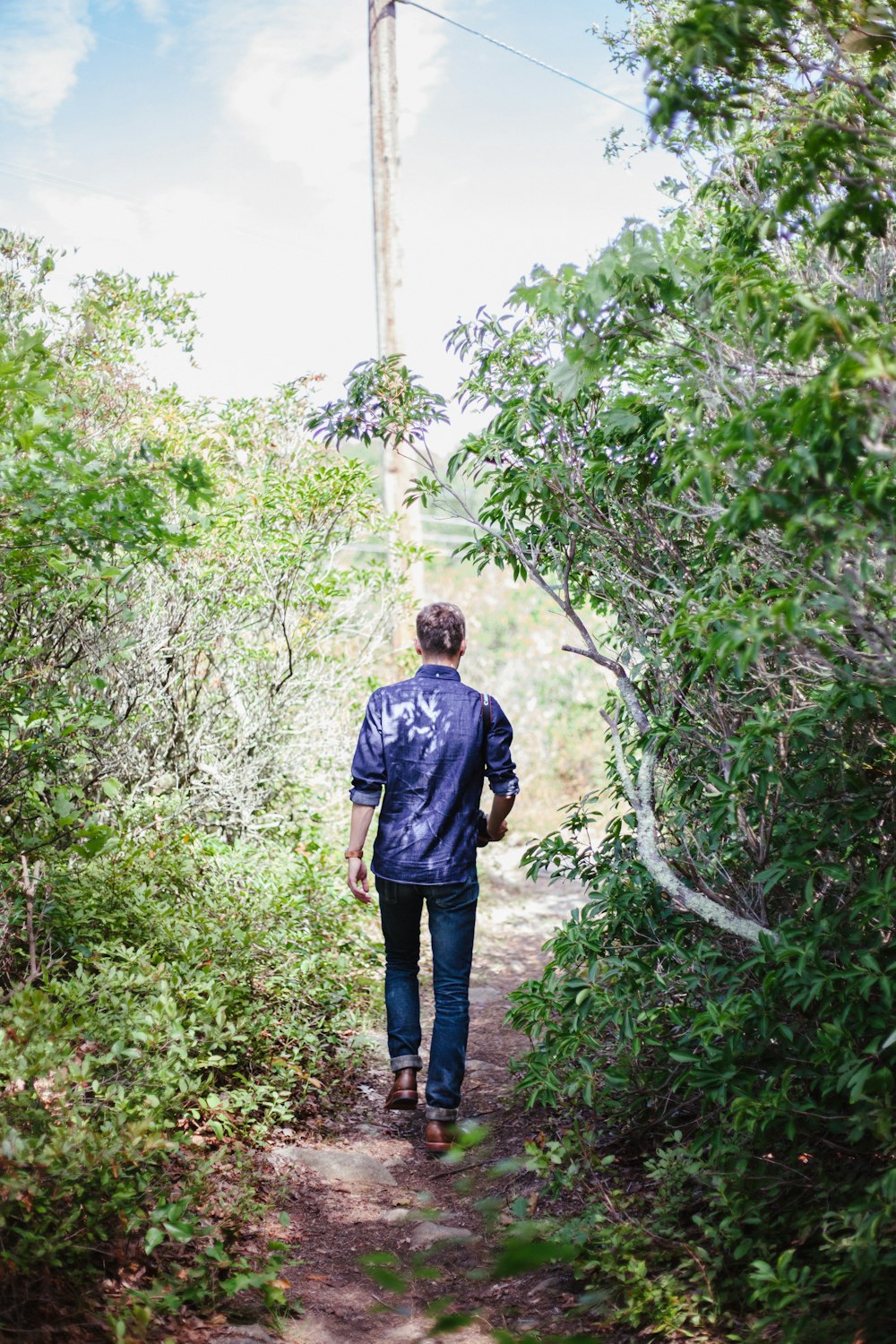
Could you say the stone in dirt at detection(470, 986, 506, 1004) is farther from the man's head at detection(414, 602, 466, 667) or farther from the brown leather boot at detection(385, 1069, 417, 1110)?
the man's head at detection(414, 602, 466, 667)

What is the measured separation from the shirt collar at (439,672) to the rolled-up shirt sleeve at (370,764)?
0.25m

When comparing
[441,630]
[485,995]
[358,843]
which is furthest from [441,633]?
[485,995]

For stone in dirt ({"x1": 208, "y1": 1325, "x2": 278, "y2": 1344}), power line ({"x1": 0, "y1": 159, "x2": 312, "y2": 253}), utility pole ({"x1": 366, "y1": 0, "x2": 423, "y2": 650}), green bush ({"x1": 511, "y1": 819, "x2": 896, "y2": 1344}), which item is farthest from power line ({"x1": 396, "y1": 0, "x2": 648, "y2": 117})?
stone in dirt ({"x1": 208, "y1": 1325, "x2": 278, "y2": 1344})

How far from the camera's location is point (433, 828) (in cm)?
413

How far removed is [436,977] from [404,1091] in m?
0.51

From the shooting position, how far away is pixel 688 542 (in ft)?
11.8

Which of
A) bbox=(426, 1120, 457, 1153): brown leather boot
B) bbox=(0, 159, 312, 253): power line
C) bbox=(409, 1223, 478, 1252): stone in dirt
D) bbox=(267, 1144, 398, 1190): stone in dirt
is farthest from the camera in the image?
bbox=(0, 159, 312, 253): power line

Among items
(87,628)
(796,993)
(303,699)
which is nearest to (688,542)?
(796,993)

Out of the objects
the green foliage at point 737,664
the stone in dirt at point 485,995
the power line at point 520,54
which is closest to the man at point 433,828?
the green foliage at point 737,664

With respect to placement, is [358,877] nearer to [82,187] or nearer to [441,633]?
[441,633]

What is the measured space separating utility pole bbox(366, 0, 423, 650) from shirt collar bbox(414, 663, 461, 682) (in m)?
3.43

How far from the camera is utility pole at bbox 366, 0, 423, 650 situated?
7.77 meters

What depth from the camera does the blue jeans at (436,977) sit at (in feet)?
13.4

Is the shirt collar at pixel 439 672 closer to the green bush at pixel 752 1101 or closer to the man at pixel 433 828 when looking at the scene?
the man at pixel 433 828
